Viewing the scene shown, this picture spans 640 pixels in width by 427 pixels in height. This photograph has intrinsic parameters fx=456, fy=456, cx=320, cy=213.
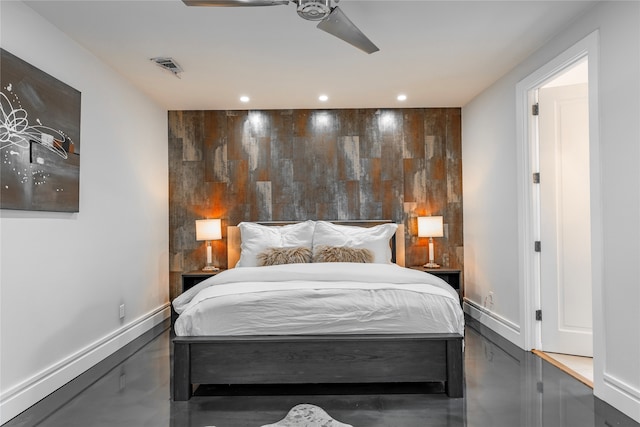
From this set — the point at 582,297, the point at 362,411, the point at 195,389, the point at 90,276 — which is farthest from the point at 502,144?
the point at 90,276

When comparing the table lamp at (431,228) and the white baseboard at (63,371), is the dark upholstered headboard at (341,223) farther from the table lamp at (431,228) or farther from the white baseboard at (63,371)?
the white baseboard at (63,371)

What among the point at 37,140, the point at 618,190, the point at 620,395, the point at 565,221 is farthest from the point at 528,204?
the point at 37,140

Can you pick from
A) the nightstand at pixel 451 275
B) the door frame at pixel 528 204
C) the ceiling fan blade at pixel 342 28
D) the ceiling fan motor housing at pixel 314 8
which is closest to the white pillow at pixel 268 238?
the nightstand at pixel 451 275

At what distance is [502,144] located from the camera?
14.4 feet

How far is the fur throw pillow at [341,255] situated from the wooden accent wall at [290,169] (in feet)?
3.23

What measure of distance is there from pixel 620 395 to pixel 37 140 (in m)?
3.89

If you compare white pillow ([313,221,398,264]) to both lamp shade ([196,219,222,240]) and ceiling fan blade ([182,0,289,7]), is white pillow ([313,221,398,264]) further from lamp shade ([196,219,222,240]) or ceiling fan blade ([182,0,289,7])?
ceiling fan blade ([182,0,289,7])

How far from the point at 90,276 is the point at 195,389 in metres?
1.31

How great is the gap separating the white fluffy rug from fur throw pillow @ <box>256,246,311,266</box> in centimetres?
195

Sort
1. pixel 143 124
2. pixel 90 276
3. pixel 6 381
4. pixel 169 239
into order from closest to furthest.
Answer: pixel 6 381
pixel 90 276
pixel 143 124
pixel 169 239

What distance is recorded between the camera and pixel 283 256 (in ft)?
14.9

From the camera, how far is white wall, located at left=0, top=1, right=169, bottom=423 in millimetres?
2746

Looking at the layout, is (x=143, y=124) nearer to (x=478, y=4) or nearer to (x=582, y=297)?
(x=478, y=4)

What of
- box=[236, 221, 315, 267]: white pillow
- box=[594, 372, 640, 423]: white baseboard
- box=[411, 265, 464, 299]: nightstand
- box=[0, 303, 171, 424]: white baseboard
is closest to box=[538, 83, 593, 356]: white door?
box=[594, 372, 640, 423]: white baseboard
